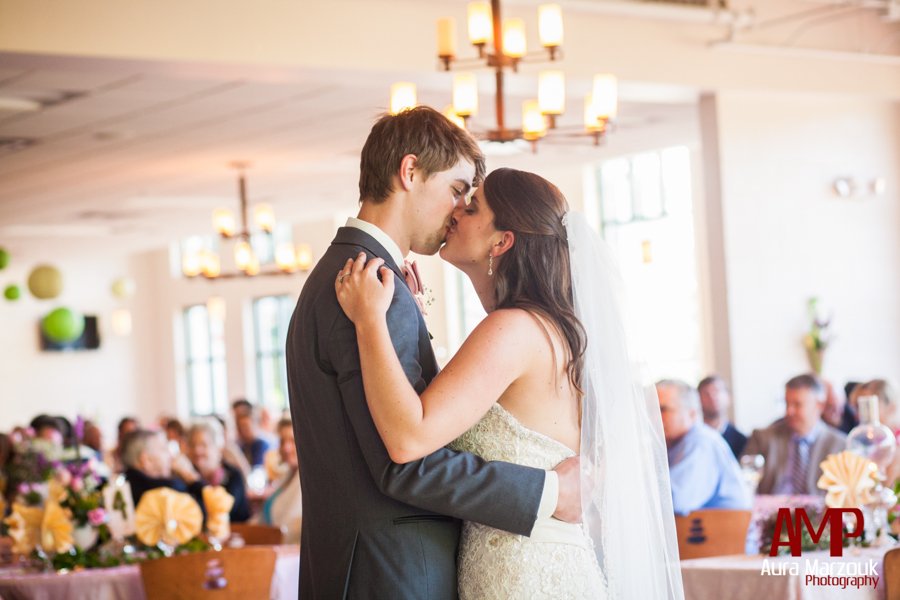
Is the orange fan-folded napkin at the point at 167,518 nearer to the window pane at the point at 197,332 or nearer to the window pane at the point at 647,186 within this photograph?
the window pane at the point at 647,186

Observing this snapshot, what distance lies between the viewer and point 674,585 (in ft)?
10.0

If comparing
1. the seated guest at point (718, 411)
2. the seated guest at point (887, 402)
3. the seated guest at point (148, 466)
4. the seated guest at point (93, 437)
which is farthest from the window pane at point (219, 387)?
the seated guest at point (887, 402)

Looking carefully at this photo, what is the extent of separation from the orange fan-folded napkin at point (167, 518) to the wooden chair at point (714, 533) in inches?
82.9

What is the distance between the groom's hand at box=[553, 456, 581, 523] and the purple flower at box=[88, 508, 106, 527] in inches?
146

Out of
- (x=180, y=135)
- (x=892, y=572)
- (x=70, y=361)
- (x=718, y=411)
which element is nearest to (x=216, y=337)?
(x=70, y=361)

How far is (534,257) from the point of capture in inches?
110

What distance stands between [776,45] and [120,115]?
4991 millimetres

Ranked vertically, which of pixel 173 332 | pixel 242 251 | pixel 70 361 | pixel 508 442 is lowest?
pixel 70 361

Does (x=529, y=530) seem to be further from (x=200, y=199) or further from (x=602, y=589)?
(x=200, y=199)

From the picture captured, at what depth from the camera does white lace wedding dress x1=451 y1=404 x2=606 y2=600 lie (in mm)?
2688

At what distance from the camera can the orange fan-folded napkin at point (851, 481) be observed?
4.63 metres

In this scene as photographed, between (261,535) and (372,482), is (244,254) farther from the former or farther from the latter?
(372,482)

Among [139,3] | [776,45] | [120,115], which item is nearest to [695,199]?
[776,45]

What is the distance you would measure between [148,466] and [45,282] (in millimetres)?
9637
